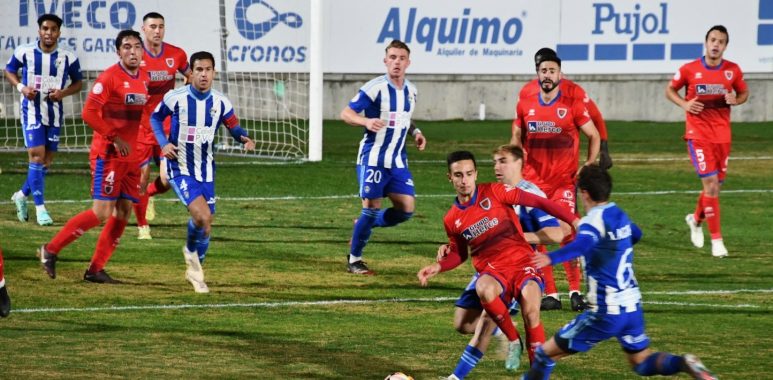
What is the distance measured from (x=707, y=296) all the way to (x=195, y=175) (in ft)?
15.1

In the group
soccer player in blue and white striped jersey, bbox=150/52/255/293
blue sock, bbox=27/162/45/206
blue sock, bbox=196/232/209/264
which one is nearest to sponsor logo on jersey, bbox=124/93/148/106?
soccer player in blue and white striped jersey, bbox=150/52/255/293

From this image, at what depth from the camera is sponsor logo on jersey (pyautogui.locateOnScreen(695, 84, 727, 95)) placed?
15281 millimetres

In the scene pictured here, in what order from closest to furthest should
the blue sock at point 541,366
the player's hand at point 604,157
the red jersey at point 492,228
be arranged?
the blue sock at point 541,366
the red jersey at point 492,228
the player's hand at point 604,157

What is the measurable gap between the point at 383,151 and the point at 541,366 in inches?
220

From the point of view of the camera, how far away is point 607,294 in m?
7.69

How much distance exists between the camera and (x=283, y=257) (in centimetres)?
1408

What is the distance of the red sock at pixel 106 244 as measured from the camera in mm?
12258

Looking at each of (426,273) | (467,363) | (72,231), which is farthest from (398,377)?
(72,231)

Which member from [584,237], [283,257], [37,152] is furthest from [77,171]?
[584,237]

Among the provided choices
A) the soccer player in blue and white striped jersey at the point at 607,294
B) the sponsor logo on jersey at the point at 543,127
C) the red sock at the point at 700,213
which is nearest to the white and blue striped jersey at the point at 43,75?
the sponsor logo on jersey at the point at 543,127

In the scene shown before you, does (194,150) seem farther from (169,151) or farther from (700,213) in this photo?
(700,213)

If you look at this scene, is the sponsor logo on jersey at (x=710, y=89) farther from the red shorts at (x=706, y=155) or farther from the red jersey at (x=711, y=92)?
the red shorts at (x=706, y=155)

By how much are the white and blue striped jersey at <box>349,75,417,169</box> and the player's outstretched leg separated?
0.50m

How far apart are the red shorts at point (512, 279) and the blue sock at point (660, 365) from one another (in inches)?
42.0
